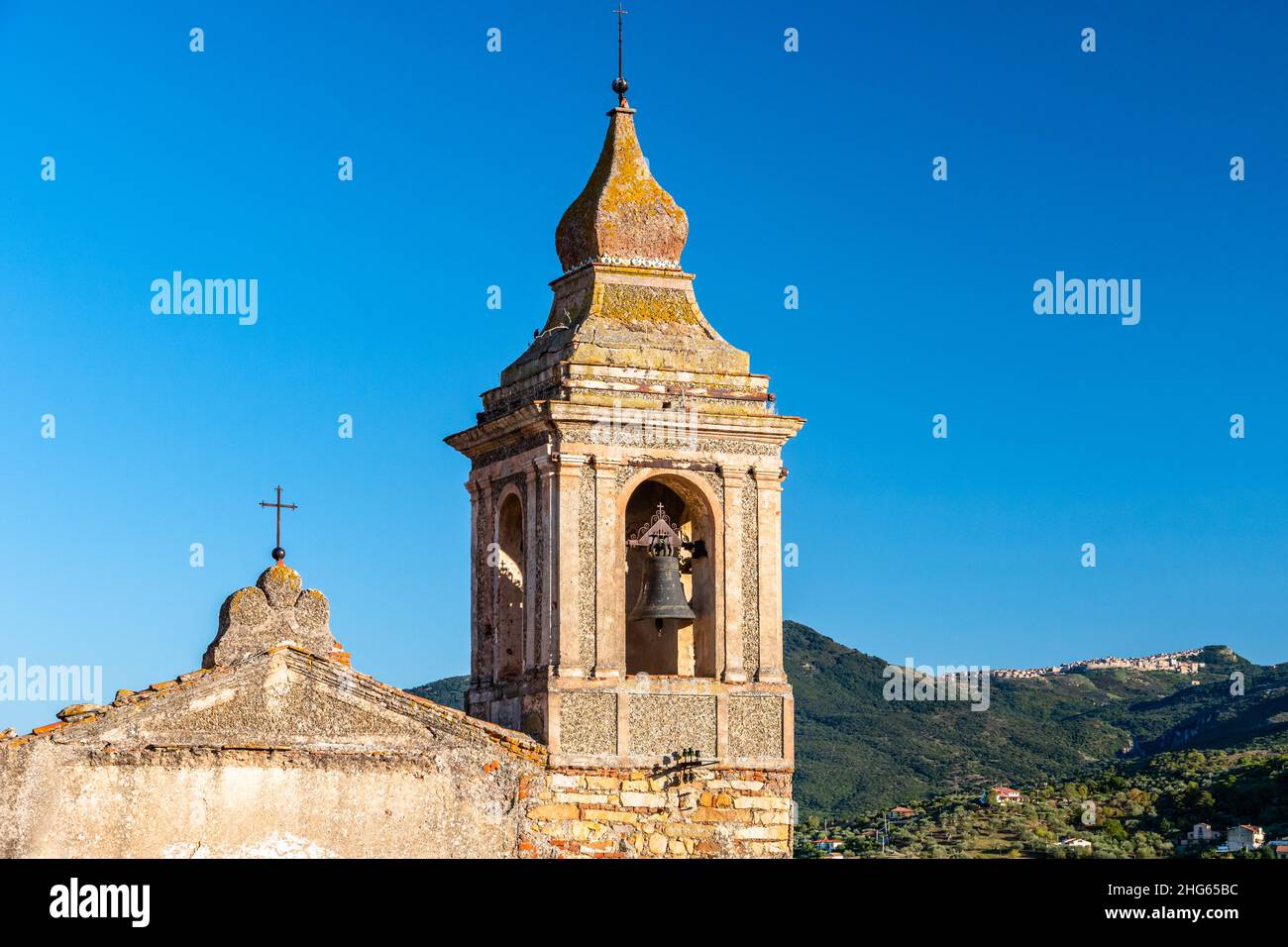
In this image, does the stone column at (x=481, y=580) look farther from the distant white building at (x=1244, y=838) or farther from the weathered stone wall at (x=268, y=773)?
the distant white building at (x=1244, y=838)

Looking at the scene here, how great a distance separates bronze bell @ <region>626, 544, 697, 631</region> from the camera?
991 inches

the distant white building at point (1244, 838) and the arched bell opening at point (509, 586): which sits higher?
the arched bell opening at point (509, 586)

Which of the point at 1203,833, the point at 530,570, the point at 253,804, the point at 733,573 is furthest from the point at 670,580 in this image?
the point at 1203,833

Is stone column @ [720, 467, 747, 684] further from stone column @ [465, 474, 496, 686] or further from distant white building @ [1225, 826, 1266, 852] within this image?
distant white building @ [1225, 826, 1266, 852]

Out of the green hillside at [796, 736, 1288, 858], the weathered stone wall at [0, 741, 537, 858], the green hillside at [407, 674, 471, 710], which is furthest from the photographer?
the green hillside at [407, 674, 471, 710]

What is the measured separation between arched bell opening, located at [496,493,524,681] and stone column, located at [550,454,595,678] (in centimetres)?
140

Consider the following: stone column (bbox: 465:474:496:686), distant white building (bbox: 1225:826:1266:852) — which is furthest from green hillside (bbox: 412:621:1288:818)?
stone column (bbox: 465:474:496:686)

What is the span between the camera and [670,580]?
25.3 meters

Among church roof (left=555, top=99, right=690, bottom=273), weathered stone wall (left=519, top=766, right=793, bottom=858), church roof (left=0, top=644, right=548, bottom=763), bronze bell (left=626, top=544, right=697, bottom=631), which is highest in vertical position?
church roof (left=555, top=99, right=690, bottom=273)

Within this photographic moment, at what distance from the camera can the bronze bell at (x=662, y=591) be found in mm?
25172

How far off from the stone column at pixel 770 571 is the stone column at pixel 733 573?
8.5 inches

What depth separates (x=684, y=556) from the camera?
85.5 ft

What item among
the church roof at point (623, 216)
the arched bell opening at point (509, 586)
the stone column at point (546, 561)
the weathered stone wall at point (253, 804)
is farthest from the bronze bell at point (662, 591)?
the church roof at point (623, 216)
